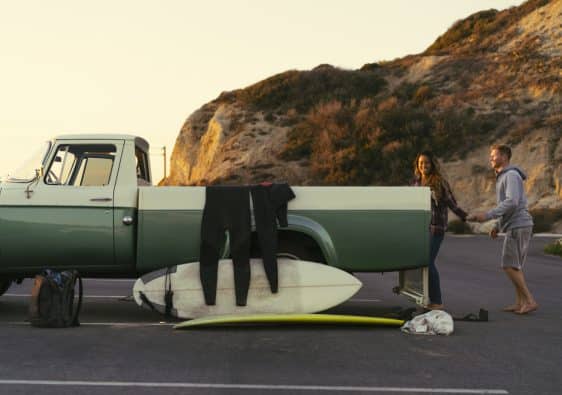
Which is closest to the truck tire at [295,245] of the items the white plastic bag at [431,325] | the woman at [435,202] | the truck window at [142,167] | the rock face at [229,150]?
the white plastic bag at [431,325]

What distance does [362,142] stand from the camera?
4831cm

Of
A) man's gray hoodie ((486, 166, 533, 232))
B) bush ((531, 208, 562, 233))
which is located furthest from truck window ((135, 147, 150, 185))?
bush ((531, 208, 562, 233))

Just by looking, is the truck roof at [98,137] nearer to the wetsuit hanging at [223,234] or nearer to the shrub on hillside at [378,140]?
the wetsuit hanging at [223,234]

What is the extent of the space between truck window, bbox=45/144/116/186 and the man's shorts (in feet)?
17.2

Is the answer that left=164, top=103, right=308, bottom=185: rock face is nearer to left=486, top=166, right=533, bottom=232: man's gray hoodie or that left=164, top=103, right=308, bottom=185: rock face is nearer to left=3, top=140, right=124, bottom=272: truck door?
left=486, top=166, right=533, bottom=232: man's gray hoodie

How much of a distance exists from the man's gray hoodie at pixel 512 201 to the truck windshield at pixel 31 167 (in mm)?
5822

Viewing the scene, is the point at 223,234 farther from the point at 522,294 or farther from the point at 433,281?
A: the point at 522,294

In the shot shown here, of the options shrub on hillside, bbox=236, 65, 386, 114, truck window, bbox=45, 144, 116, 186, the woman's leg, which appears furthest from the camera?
shrub on hillside, bbox=236, 65, 386, 114

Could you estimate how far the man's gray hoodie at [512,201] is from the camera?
1023 centimetres

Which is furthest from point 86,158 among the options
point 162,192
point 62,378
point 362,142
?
point 362,142

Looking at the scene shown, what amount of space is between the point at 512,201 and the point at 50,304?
5.93m

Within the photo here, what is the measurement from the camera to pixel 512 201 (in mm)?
10219

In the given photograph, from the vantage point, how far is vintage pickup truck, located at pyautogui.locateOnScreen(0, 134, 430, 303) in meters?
9.08

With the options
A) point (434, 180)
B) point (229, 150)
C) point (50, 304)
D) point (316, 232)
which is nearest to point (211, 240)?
point (316, 232)
